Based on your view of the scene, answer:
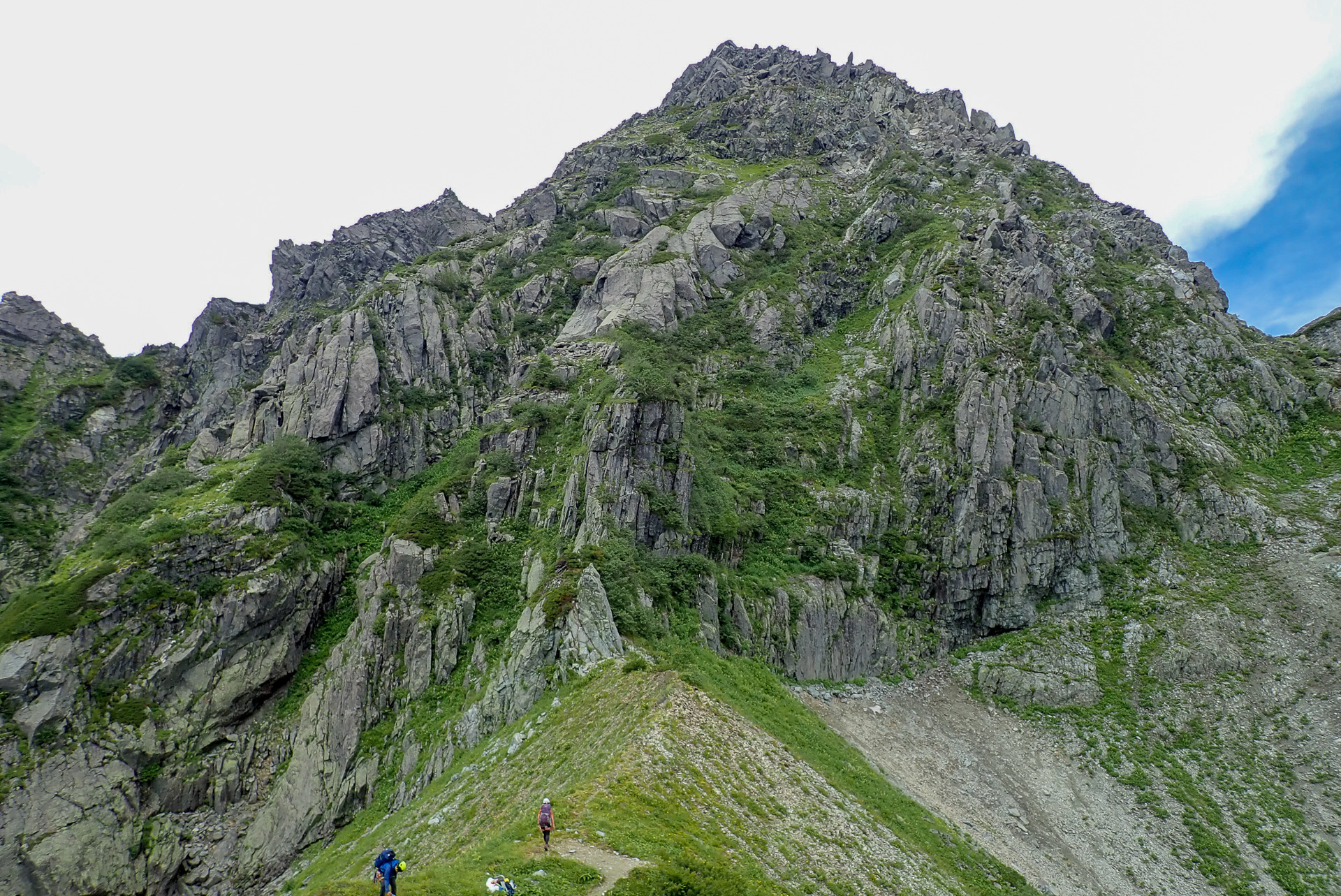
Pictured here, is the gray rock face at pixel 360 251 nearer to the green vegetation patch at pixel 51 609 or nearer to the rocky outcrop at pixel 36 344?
the rocky outcrop at pixel 36 344

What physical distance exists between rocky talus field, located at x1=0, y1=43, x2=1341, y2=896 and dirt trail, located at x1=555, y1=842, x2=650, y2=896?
107mm

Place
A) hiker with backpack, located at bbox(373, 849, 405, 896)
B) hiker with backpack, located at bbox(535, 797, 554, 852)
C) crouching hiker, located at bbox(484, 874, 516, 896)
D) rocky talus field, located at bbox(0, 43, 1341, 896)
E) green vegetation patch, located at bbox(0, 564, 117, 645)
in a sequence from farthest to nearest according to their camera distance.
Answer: green vegetation patch, located at bbox(0, 564, 117, 645), rocky talus field, located at bbox(0, 43, 1341, 896), hiker with backpack, located at bbox(535, 797, 554, 852), crouching hiker, located at bbox(484, 874, 516, 896), hiker with backpack, located at bbox(373, 849, 405, 896)

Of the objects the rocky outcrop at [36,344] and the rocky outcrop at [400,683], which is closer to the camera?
the rocky outcrop at [400,683]

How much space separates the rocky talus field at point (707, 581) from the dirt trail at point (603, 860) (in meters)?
0.11

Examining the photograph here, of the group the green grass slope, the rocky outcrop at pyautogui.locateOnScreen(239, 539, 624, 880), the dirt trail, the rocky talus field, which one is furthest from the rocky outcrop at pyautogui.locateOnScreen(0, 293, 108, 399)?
the dirt trail

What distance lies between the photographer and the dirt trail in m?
13.3

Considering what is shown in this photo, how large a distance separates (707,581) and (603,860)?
88.2ft

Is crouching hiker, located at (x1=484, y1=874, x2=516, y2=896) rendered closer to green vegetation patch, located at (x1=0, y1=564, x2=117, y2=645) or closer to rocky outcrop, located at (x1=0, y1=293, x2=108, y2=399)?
green vegetation patch, located at (x1=0, y1=564, x2=117, y2=645)

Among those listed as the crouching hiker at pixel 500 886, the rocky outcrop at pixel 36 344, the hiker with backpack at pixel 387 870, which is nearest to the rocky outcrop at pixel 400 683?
the crouching hiker at pixel 500 886

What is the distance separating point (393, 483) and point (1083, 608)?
204ft

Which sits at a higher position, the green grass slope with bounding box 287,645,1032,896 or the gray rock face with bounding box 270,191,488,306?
the gray rock face with bounding box 270,191,488,306

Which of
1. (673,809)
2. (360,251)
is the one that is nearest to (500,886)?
(673,809)

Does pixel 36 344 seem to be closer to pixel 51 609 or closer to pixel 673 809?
pixel 51 609

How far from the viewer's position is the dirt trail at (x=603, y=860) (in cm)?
1326
